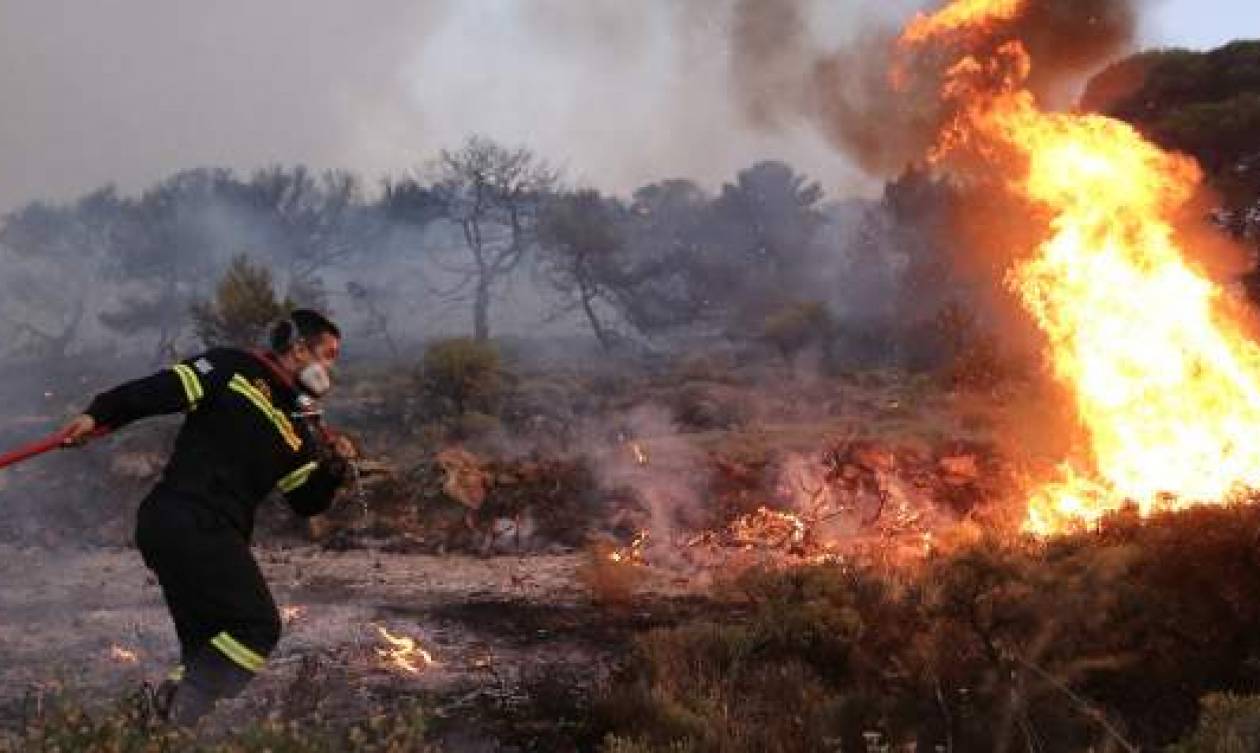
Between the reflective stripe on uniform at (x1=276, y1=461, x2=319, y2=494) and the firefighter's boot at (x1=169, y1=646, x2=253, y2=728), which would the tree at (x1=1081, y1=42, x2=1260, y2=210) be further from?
the firefighter's boot at (x1=169, y1=646, x2=253, y2=728)

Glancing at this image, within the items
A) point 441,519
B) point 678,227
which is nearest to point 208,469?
point 441,519

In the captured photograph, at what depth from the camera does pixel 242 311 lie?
24.2 meters

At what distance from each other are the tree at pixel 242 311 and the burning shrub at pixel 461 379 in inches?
167

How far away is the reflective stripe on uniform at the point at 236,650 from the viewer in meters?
4.39

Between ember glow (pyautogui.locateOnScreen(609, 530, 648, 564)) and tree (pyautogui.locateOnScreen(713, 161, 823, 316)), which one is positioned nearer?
ember glow (pyautogui.locateOnScreen(609, 530, 648, 564))

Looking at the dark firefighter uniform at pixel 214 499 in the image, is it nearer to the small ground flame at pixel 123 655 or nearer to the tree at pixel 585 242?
the small ground flame at pixel 123 655

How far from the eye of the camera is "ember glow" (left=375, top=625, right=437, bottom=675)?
6.98 m

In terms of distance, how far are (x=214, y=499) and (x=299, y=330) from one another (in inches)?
39.6

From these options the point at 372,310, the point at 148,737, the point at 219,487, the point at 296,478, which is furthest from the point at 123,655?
the point at 372,310

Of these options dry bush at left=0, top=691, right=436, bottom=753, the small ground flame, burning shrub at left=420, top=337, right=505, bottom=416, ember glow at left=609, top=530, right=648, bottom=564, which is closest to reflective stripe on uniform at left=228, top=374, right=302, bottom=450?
dry bush at left=0, top=691, right=436, bottom=753

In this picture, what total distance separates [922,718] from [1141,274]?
793cm

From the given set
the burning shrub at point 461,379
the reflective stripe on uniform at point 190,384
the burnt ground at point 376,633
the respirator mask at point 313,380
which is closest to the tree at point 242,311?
the burning shrub at point 461,379

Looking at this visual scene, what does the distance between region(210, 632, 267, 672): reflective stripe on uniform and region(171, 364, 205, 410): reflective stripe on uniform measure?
1042 mm

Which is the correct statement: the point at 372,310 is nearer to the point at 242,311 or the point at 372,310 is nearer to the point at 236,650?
the point at 242,311
